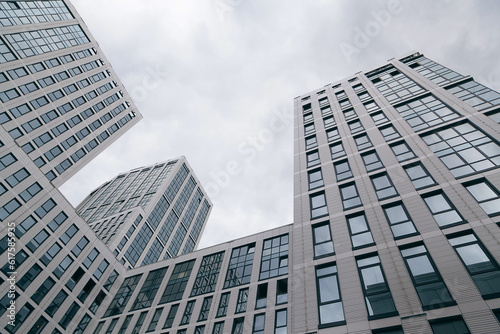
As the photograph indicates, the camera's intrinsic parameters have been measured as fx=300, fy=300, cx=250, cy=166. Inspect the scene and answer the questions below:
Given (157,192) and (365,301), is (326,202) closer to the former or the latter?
(365,301)

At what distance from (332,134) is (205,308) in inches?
923

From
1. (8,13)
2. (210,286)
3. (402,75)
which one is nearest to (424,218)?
(210,286)

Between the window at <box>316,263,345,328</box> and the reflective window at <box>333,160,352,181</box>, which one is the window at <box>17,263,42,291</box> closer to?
the window at <box>316,263,345,328</box>

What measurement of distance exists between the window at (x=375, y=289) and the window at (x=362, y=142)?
43.3ft

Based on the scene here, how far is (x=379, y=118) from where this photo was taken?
106 ft

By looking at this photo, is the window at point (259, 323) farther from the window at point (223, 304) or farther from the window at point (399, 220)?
the window at point (399, 220)

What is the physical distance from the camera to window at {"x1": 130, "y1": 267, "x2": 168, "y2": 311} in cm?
3600

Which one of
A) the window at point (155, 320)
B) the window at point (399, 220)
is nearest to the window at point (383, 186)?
the window at point (399, 220)

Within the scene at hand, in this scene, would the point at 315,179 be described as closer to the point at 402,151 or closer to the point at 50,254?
the point at 402,151

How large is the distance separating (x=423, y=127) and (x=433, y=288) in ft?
54.6

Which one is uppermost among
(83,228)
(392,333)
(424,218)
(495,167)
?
(83,228)

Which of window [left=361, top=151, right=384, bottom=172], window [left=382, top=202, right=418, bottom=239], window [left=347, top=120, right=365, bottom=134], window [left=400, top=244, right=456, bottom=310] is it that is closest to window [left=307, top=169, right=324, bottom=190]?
window [left=361, top=151, right=384, bottom=172]

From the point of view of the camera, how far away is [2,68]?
45.5 metres

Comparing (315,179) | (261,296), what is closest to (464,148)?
(315,179)
